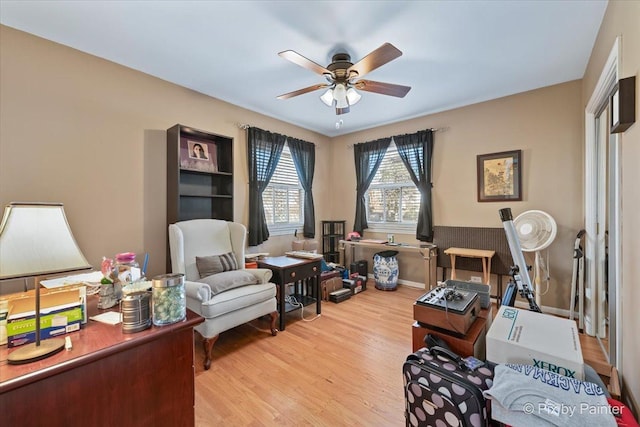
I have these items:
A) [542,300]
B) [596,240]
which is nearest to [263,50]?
[596,240]

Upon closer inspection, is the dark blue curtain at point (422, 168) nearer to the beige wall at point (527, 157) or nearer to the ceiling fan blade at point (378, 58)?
the beige wall at point (527, 157)

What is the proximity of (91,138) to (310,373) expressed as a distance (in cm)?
286

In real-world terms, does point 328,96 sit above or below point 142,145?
above

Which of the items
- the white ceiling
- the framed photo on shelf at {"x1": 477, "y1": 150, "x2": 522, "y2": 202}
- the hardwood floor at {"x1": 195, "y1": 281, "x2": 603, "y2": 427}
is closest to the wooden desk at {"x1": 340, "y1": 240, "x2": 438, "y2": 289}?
the hardwood floor at {"x1": 195, "y1": 281, "x2": 603, "y2": 427}

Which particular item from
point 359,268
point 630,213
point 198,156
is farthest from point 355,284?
point 630,213

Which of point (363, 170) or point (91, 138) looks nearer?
point (91, 138)

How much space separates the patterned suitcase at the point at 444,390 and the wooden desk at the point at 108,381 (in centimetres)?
100

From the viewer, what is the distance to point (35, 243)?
0.94 meters

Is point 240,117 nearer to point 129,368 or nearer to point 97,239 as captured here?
point 97,239

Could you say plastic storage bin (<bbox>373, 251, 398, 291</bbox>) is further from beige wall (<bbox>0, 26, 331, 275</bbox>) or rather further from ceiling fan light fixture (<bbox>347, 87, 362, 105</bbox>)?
beige wall (<bbox>0, 26, 331, 275</bbox>)

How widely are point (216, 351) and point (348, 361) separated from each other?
1.20 metres

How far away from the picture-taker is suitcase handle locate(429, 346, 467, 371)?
3.75ft

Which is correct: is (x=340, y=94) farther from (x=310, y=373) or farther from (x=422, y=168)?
(x=310, y=373)

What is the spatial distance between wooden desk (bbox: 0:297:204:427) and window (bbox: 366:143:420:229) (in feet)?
12.1
